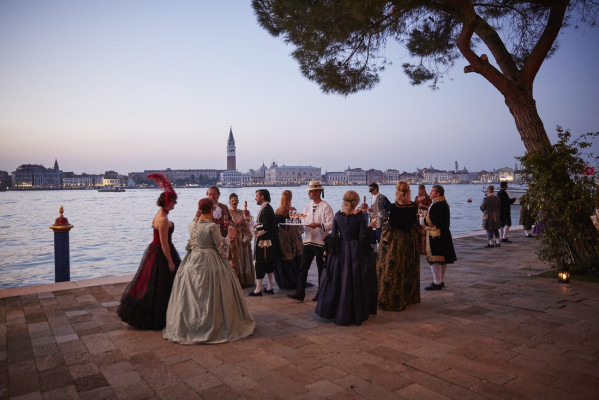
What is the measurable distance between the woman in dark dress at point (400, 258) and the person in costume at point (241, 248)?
222cm

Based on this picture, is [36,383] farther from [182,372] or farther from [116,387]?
[182,372]

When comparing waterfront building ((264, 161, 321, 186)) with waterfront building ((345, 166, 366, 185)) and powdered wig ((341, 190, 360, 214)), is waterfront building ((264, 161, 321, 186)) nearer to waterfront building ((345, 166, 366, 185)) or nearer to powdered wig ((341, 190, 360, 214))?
waterfront building ((345, 166, 366, 185))

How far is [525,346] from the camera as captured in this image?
378cm

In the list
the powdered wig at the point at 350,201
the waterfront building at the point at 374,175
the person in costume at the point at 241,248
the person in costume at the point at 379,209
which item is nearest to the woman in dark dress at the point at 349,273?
the powdered wig at the point at 350,201

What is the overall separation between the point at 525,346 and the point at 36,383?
4.19m

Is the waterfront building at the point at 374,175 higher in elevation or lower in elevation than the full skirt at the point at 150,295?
higher

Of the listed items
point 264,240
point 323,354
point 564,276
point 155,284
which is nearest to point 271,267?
point 264,240

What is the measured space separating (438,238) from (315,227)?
202cm

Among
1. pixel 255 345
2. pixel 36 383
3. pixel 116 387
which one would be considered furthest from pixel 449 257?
pixel 36 383

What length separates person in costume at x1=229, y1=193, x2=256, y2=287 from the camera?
6.45m

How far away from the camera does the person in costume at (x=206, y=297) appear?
13.3ft

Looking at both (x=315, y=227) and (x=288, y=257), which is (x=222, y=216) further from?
(x=315, y=227)

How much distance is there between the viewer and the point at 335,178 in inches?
7756

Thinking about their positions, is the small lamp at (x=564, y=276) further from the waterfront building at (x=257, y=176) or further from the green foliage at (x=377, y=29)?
the waterfront building at (x=257, y=176)
